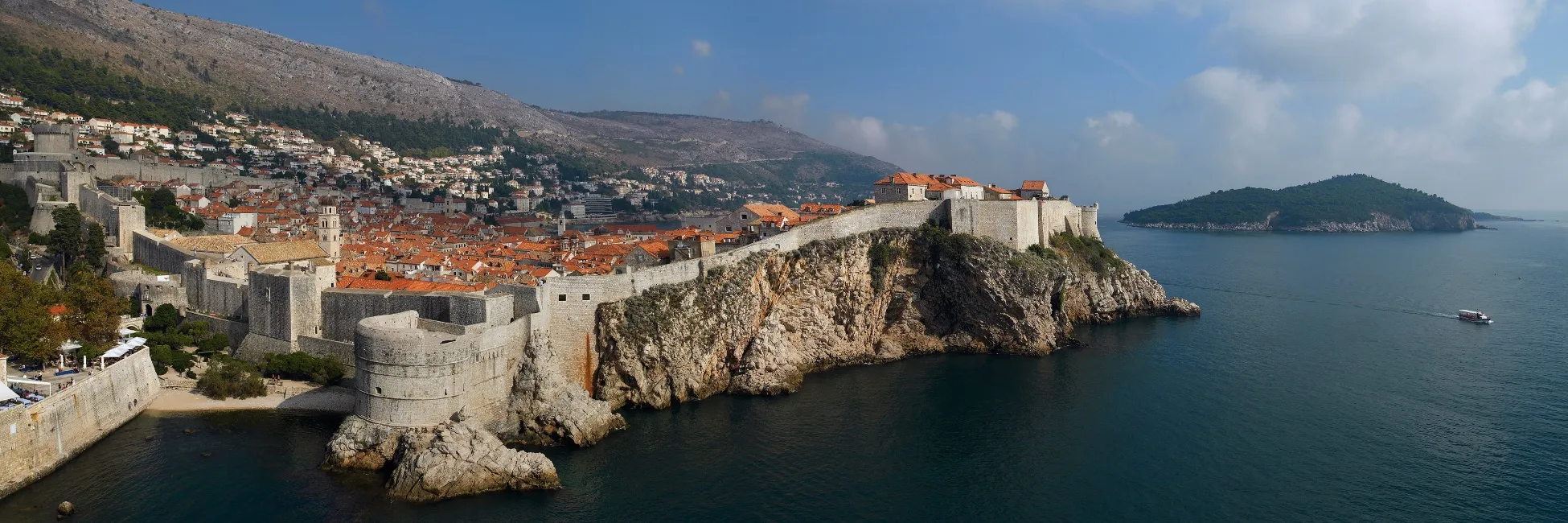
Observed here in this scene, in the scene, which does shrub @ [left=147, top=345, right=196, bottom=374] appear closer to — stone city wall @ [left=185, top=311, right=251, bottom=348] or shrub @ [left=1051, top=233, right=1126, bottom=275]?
stone city wall @ [left=185, top=311, right=251, bottom=348]

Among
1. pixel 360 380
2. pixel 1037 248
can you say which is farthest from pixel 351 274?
pixel 1037 248

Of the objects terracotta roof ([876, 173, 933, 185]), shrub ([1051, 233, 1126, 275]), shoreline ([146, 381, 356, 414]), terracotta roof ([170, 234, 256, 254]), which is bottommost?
shoreline ([146, 381, 356, 414])

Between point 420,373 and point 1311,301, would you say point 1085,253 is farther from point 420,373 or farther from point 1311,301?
point 420,373

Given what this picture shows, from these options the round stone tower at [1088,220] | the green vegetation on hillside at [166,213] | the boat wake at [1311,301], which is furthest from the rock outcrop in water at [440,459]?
the boat wake at [1311,301]

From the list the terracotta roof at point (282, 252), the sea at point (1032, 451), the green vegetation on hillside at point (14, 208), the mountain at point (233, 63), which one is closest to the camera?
the sea at point (1032, 451)

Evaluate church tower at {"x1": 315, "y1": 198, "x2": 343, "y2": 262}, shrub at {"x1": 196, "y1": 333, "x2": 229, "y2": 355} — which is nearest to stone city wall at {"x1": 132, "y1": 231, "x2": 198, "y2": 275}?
shrub at {"x1": 196, "y1": 333, "x2": 229, "y2": 355}

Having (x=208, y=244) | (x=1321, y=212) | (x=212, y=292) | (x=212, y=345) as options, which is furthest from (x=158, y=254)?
(x=1321, y=212)

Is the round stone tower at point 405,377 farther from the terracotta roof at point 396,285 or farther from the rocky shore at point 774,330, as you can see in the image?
the terracotta roof at point 396,285

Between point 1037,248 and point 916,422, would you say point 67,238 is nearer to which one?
point 916,422
